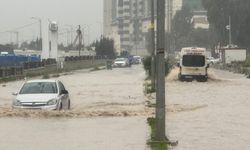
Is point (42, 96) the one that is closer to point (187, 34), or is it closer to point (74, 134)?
point (74, 134)

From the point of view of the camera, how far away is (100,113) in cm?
2633

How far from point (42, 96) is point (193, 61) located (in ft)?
107

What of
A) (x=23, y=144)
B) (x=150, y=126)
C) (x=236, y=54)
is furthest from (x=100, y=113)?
(x=236, y=54)

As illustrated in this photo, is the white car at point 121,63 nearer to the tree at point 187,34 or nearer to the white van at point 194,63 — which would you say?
the white van at point 194,63

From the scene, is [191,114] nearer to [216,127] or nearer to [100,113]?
[100,113]

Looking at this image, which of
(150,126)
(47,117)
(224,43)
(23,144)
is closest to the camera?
(23,144)

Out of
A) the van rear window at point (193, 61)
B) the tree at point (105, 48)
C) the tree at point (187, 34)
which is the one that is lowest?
the van rear window at point (193, 61)

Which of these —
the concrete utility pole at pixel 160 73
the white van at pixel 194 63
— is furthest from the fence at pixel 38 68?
the concrete utility pole at pixel 160 73

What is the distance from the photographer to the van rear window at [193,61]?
55000mm

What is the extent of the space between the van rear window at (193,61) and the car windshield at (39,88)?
31.1 m

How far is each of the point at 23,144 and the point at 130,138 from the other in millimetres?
2936

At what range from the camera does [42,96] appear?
23.8 meters

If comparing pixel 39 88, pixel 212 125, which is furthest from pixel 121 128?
pixel 39 88

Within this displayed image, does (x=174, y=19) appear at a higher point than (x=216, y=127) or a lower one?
higher
